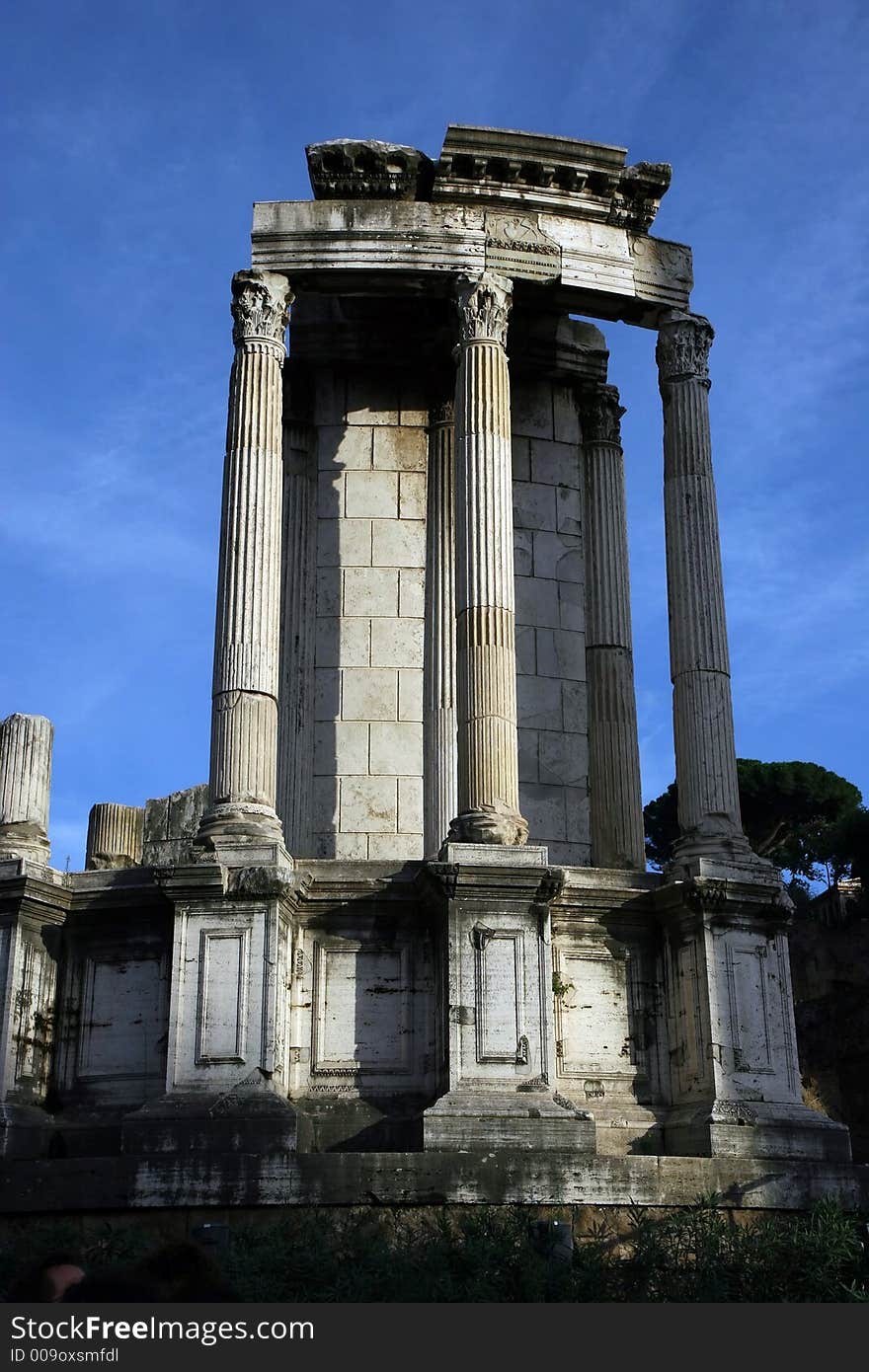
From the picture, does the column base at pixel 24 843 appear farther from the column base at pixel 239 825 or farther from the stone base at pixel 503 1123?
the stone base at pixel 503 1123

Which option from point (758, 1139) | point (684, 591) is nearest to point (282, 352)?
point (684, 591)

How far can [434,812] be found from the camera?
64.6 feet

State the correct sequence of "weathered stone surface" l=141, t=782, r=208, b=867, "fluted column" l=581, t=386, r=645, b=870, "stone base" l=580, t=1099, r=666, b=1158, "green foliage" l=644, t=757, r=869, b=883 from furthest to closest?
"green foliage" l=644, t=757, r=869, b=883, "weathered stone surface" l=141, t=782, r=208, b=867, "fluted column" l=581, t=386, r=645, b=870, "stone base" l=580, t=1099, r=666, b=1158

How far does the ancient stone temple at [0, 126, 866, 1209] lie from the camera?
16250mm

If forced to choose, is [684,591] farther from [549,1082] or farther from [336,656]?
[549,1082]

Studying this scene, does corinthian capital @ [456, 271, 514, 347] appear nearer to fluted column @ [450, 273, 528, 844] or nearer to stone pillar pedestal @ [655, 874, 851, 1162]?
fluted column @ [450, 273, 528, 844]

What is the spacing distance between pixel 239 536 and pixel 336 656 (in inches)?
91.1

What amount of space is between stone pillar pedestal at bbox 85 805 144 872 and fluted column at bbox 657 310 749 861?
7973mm

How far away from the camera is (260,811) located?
17578 millimetres

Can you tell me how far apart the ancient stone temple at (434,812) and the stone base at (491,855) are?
37mm

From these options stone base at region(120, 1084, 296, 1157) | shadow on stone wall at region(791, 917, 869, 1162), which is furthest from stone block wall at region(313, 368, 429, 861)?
shadow on stone wall at region(791, 917, 869, 1162)

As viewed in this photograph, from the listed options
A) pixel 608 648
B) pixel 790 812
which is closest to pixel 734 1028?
pixel 608 648
